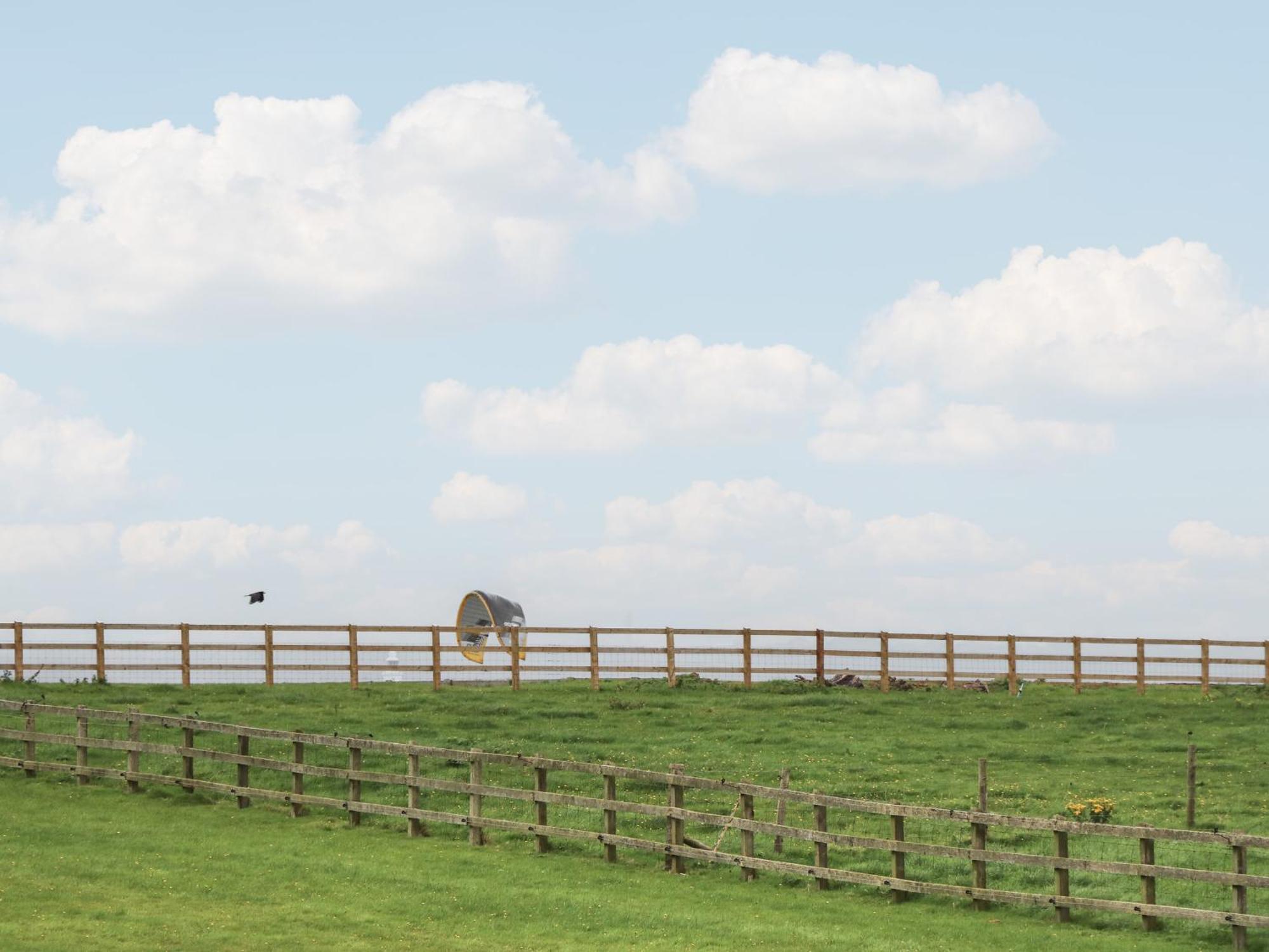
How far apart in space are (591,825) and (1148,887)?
931 cm

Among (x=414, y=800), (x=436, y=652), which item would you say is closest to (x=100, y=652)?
(x=436, y=652)

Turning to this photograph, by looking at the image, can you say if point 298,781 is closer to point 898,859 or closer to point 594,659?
point 898,859

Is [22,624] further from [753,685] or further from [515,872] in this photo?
[515,872]

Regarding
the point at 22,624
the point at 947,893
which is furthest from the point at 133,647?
the point at 947,893

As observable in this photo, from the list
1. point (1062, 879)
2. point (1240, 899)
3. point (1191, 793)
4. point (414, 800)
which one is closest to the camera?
point (1240, 899)

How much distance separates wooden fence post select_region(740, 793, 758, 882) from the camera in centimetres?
2158

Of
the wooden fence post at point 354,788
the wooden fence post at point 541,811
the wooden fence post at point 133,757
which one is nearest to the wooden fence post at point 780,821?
the wooden fence post at point 541,811

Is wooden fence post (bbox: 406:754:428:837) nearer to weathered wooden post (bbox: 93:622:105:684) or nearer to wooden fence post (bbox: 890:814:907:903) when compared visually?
wooden fence post (bbox: 890:814:907:903)

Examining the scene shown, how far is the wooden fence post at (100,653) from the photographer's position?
3906 cm

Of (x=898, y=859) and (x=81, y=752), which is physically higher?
(x=81, y=752)

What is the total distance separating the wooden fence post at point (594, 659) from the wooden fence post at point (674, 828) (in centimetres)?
1927

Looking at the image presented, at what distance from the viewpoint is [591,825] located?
25.0 m

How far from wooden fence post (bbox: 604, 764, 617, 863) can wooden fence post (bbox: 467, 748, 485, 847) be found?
205 centimetres

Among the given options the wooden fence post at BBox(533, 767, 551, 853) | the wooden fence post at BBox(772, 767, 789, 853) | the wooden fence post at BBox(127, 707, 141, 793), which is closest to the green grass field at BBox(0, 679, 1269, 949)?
the wooden fence post at BBox(533, 767, 551, 853)
